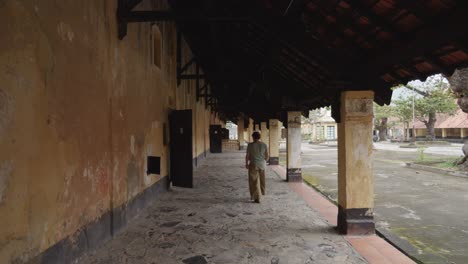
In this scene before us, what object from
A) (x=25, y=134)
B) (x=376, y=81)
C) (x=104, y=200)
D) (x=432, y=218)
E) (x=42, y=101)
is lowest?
(x=432, y=218)

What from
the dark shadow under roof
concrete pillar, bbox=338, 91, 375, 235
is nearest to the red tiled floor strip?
concrete pillar, bbox=338, 91, 375, 235

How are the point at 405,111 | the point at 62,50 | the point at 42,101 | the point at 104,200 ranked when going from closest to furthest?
the point at 42,101, the point at 62,50, the point at 104,200, the point at 405,111

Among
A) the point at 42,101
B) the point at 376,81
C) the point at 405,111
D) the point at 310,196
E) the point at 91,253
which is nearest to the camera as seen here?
the point at 42,101

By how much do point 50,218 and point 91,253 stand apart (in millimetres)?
1266

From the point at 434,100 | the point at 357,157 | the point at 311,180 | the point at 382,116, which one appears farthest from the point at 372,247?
the point at 382,116

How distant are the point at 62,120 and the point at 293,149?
9.00 m

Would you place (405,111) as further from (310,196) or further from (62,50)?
(62,50)

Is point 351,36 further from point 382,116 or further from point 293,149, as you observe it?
point 382,116

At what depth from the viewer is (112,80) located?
5367 millimetres

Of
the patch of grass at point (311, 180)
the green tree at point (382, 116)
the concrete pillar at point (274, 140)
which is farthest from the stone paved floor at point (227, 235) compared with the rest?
the green tree at point (382, 116)

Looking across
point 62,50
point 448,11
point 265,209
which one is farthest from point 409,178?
point 62,50

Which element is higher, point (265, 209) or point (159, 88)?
point (159, 88)

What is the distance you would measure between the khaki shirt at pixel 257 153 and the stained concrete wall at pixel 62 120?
274 cm

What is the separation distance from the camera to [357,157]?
19.0ft
